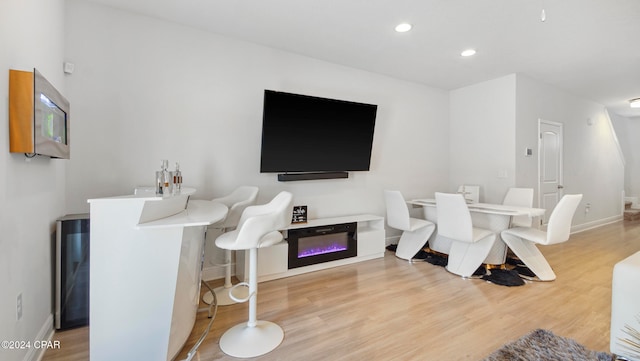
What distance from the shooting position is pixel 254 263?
2.04m

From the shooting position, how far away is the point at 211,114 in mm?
3160

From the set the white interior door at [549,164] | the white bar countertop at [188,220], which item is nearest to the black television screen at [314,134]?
the white bar countertop at [188,220]

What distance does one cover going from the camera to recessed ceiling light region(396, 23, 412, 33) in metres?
2.94

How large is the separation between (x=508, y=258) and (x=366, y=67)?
126 inches

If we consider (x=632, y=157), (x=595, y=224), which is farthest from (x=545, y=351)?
(x=632, y=157)

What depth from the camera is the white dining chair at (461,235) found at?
10.5ft

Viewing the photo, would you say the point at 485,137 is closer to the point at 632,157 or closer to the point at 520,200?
the point at 520,200

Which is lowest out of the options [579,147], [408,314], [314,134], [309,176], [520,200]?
[408,314]

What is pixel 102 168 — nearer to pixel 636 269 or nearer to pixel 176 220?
pixel 176 220

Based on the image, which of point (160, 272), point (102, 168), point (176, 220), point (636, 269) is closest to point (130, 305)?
point (160, 272)

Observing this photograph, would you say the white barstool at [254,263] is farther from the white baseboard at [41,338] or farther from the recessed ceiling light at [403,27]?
the recessed ceiling light at [403,27]

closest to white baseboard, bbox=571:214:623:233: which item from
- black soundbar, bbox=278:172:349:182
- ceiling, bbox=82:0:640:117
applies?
ceiling, bbox=82:0:640:117

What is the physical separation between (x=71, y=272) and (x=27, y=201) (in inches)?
28.7

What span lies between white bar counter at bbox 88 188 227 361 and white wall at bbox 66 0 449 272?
4.34 ft
